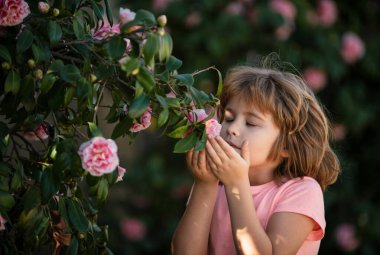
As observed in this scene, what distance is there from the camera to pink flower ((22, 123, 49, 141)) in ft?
6.49

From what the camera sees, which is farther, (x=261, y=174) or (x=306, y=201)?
(x=261, y=174)

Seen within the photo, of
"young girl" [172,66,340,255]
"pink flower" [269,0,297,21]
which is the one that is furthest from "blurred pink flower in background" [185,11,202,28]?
"young girl" [172,66,340,255]

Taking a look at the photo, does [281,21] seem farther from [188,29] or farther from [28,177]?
[28,177]

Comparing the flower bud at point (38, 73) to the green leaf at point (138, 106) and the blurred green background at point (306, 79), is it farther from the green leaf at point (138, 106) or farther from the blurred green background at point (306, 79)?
the blurred green background at point (306, 79)

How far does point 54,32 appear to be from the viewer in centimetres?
172

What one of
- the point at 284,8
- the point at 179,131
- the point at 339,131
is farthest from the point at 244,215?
the point at 339,131

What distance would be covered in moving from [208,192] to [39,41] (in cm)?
75

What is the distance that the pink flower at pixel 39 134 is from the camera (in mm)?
1979

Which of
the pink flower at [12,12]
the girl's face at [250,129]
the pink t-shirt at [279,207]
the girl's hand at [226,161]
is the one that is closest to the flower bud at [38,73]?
the pink flower at [12,12]

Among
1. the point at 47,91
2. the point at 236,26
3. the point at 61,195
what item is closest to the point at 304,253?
the point at 61,195

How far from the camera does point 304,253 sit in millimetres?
2273

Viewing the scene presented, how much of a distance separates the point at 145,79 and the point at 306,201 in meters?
0.82

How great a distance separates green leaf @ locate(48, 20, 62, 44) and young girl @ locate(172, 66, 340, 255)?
569 mm

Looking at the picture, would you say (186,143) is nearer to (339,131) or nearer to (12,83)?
(12,83)
